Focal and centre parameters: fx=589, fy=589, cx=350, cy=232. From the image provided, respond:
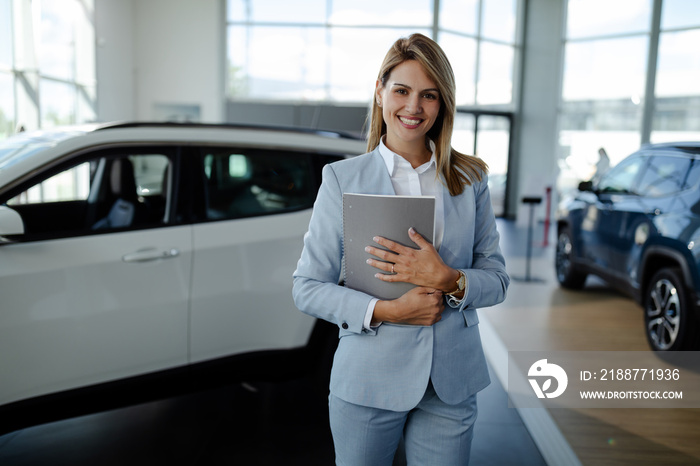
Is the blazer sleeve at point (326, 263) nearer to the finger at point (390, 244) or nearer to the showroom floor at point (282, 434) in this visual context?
the finger at point (390, 244)

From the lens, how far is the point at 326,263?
141 centimetres

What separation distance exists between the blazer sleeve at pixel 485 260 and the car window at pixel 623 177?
4.11 meters

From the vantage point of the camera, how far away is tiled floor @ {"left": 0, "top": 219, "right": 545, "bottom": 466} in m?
2.73

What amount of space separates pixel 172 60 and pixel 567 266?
10.0 metres

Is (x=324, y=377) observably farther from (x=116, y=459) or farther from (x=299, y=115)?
(x=299, y=115)

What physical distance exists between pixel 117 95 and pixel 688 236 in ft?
38.4

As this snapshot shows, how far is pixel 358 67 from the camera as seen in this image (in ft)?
43.1

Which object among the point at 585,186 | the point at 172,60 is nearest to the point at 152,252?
the point at 585,186

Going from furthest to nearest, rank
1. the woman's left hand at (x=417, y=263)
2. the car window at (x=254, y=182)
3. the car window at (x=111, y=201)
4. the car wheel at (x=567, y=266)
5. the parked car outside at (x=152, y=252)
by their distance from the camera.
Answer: the car wheel at (x=567, y=266) < the car window at (x=254, y=182) < the car window at (x=111, y=201) < the parked car outside at (x=152, y=252) < the woman's left hand at (x=417, y=263)

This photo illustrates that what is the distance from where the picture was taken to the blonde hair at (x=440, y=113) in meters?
1.33

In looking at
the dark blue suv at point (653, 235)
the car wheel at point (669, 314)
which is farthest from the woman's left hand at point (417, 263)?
the car wheel at point (669, 314)

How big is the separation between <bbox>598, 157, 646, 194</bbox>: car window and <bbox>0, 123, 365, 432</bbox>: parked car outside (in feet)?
10.1

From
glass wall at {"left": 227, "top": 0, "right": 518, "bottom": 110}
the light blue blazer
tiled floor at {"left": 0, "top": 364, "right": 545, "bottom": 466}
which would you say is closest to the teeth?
the light blue blazer

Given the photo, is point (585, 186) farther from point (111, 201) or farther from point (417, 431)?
point (417, 431)
